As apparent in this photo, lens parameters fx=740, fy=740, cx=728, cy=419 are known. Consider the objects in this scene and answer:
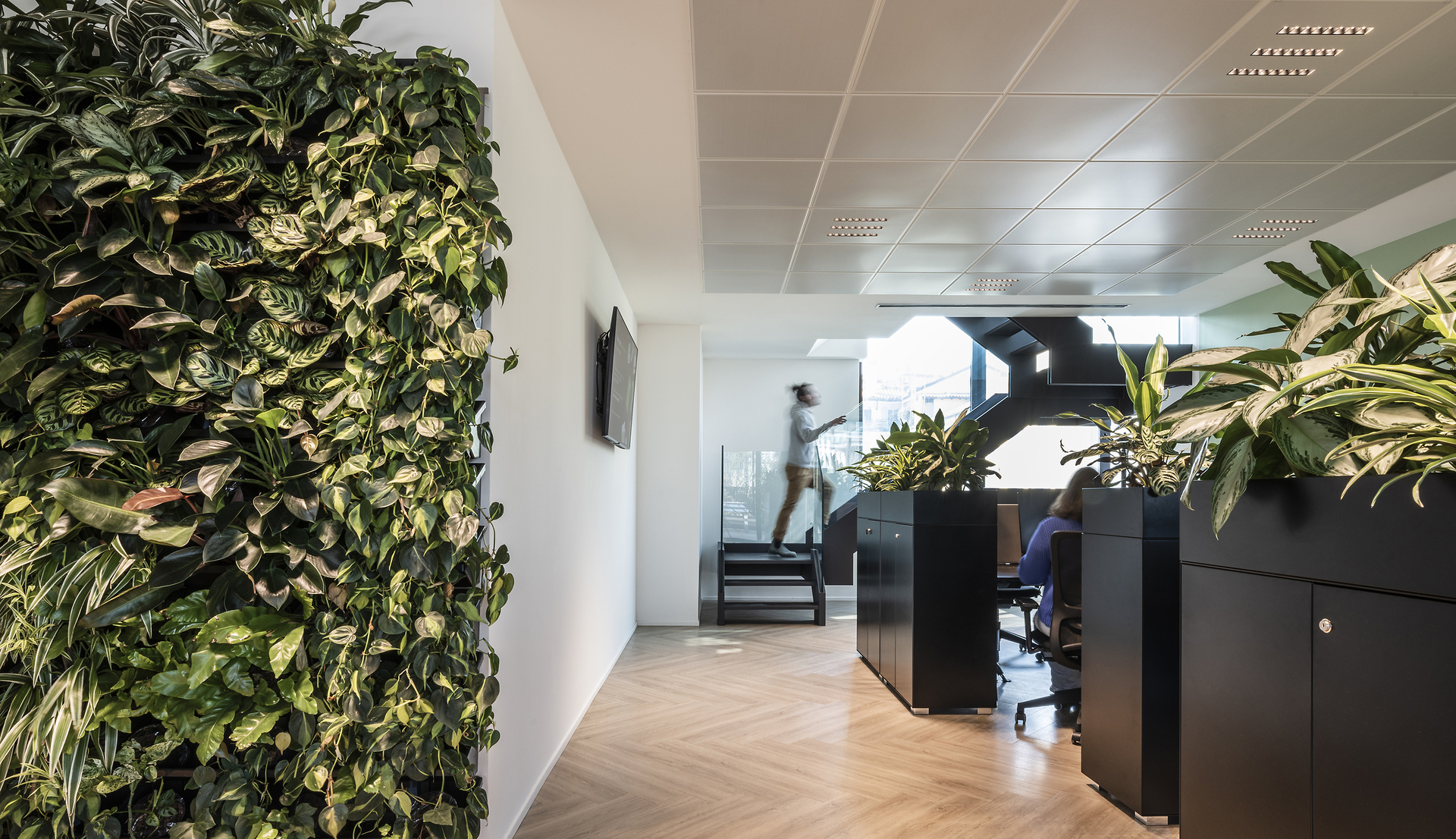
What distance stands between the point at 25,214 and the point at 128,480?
0.61 metres

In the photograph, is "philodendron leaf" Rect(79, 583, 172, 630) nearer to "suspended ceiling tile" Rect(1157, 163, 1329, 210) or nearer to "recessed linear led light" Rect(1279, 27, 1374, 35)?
"recessed linear led light" Rect(1279, 27, 1374, 35)

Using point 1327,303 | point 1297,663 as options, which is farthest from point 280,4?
point 1297,663

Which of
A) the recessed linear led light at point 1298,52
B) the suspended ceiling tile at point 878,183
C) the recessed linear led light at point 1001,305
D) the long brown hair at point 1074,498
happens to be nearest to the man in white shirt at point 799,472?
the recessed linear led light at point 1001,305

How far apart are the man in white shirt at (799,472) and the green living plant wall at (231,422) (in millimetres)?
5380

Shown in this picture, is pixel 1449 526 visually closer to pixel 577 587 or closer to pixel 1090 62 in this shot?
pixel 1090 62

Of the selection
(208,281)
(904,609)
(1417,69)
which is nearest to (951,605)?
(904,609)

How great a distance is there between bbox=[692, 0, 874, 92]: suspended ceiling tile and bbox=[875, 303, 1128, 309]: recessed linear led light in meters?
3.43

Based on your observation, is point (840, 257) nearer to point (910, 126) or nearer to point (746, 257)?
point (746, 257)

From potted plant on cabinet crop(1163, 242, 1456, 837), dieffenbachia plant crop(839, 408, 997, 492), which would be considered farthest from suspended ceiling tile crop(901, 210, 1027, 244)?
potted plant on cabinet crop(1163, 242, 1456, 837)

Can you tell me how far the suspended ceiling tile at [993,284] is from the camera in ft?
17.3

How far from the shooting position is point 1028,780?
304 centimetres

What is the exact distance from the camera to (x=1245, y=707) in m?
1.59

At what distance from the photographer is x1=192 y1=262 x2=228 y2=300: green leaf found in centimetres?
160

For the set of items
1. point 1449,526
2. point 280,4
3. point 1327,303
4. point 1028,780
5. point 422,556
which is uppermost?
point 280,4
